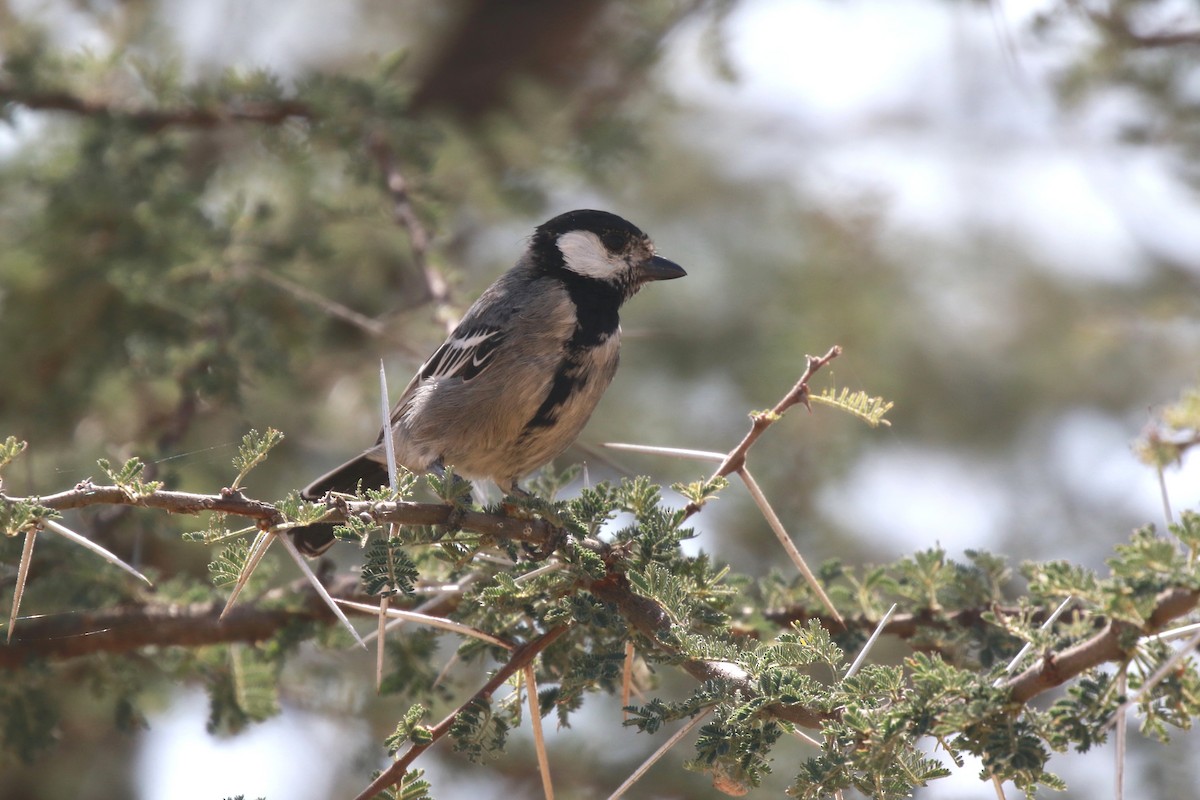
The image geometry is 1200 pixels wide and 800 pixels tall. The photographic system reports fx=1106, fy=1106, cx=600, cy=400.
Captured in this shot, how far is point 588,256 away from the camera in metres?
4.83

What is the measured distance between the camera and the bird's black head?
4762 mm

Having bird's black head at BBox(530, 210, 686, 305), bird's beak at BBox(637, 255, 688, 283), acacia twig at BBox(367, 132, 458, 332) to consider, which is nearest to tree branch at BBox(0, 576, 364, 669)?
acacia twig at BBox(367, 132, 458, 332)

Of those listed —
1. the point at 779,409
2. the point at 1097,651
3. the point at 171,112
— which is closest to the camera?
the point at 1097,651

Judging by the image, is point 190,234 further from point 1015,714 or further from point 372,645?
point 1015,714

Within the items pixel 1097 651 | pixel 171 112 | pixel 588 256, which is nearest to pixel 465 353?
pixel 588 256

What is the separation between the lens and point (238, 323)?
4633mm

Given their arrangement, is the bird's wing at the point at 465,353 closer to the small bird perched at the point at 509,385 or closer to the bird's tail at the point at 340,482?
the small bird perched at the point at 509,385

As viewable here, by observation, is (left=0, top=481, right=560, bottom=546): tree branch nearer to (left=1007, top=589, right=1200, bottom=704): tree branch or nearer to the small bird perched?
(left=1007, top=589, right=1200, bottom=704): tree branch

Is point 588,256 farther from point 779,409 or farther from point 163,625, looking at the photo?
point 779,409

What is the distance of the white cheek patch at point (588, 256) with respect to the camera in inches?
187

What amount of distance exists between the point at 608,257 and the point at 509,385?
91 cm

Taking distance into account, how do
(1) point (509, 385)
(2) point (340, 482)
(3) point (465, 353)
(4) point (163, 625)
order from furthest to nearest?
1. (2) point (340, 482)
2. (3) point (465, 353)
3. (1) point (509, 385)
4. (4) point (163, 625)

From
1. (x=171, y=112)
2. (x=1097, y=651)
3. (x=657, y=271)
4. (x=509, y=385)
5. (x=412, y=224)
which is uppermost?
(x=171, y=112)

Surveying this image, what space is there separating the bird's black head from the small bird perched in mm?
13
